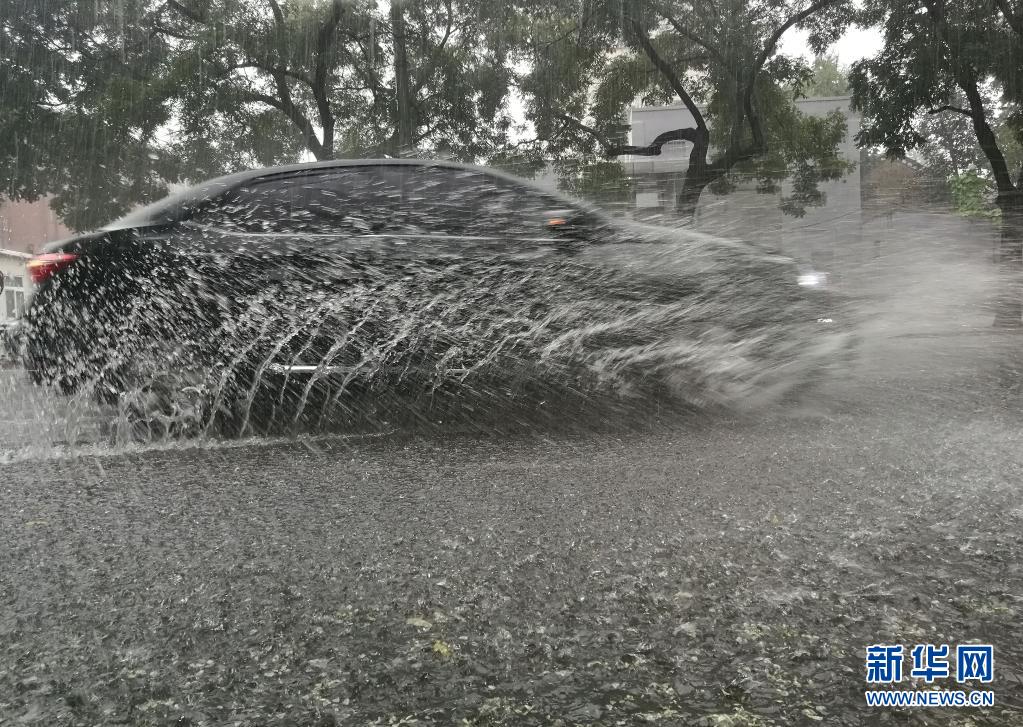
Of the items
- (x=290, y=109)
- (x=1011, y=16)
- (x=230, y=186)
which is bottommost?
(x=230, y=186)

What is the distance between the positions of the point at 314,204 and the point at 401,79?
10.0m

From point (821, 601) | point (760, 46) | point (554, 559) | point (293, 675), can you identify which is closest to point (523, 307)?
point (554, 559)

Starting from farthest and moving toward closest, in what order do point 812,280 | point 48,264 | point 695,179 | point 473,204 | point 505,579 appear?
point 695,179 < point 812,280 < point 473,204 < point 48,264 < point 505,579

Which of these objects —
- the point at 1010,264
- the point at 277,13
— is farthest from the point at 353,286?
the point at 1010,264

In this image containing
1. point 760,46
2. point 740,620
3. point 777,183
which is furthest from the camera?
point 777,183

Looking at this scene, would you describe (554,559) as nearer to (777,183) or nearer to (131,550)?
(131,550)

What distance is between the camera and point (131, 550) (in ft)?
7.70

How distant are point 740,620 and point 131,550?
1.71m

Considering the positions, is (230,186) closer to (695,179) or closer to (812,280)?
(812,280)

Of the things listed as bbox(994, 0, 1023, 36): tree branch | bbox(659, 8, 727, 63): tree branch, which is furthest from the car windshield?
bbox(659, 8, 727, 63): tree branch

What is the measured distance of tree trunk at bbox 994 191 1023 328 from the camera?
1256 cm

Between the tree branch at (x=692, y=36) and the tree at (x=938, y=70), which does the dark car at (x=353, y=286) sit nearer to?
the tree branch at (x=692, y=36)

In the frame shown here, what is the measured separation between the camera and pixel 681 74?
1396 centimetres

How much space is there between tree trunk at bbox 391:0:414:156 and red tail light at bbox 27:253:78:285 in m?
9.50
